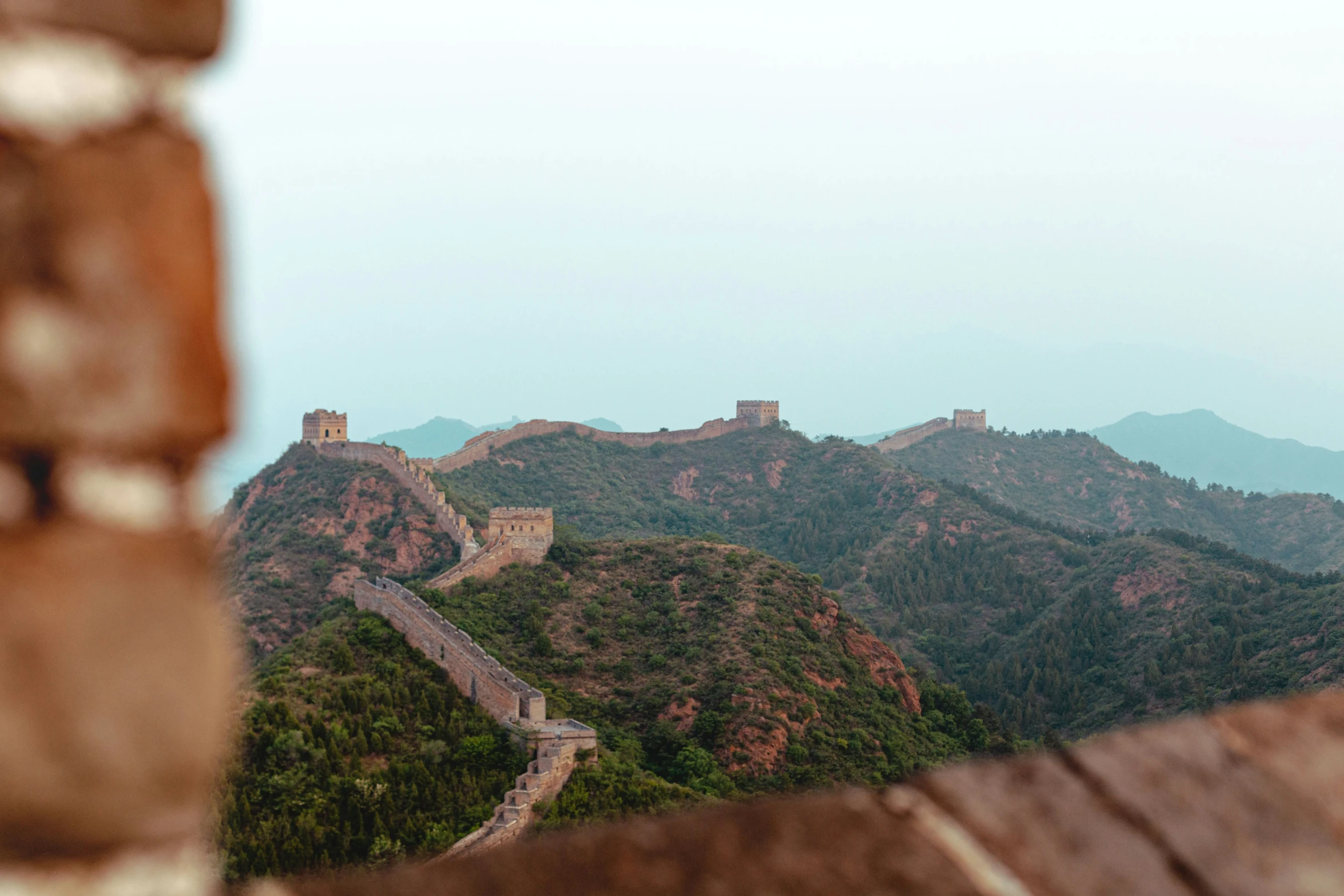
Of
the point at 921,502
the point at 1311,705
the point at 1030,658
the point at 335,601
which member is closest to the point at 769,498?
the point at 921,502

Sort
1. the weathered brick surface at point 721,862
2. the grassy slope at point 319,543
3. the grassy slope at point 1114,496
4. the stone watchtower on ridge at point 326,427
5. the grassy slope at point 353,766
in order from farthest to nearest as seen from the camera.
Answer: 1. the grassy slope at point 1114,496
2. the stone watchtower on ridge at point 326,427
3. the grassy slope at point 319,543
4. the grassy slope at point 353,766
5. the weathered brick surface at point 721,862

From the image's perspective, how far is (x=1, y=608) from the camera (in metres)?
0.91

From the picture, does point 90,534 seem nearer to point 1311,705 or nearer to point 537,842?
point 537,842

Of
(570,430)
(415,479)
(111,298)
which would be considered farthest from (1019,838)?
(570,430)

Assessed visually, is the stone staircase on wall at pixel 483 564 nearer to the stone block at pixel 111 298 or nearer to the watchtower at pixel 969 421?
the stone block at pixel 111 298

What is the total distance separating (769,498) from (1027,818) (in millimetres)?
70404

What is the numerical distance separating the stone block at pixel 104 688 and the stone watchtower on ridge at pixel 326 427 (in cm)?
5278

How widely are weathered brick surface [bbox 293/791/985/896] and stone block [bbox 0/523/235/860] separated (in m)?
0.25

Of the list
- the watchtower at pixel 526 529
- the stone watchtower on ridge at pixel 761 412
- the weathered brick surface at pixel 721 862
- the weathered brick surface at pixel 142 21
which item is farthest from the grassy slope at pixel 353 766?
the stone watchtower on ridge at pixel 761 412

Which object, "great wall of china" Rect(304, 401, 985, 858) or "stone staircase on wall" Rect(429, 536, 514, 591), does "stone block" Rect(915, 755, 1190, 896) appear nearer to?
"great wall of china" Rect(304, 401, 985, 858)

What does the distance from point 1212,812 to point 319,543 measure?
1722 inches

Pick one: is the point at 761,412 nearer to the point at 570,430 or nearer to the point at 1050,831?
the point at 570,430

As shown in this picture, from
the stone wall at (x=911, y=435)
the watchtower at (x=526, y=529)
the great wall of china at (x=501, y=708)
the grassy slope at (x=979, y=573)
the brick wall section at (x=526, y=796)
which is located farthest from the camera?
the stone wall at (x=911, y=435)

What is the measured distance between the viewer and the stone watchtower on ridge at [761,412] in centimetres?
8100
